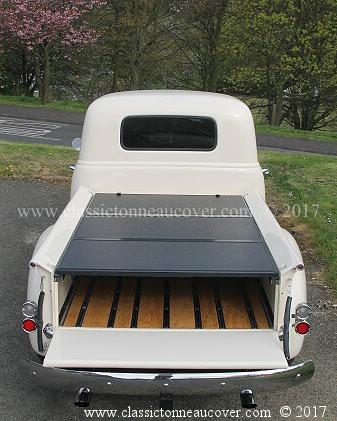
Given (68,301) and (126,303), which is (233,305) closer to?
(126,303)

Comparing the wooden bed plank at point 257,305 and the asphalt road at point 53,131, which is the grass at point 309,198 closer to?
the wooden bed plank at point 257,305

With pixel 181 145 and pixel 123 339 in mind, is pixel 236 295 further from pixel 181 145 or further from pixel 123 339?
pixel 181 145

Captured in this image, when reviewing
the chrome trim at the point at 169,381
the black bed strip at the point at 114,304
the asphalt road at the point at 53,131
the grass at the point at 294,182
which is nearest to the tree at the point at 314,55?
the asphalt road at the point at 53,131

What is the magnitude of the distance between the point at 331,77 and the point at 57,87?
13.0 metres

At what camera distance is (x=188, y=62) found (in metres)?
22.5

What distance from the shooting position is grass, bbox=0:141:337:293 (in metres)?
6.11

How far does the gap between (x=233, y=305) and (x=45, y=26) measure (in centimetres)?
1723

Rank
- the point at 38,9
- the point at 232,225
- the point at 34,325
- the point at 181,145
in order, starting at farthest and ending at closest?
the point at 38,9 < the point at 181,145 < the point at 232,225 < the point at 34,325

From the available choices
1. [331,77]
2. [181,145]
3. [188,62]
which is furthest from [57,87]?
[181,145]

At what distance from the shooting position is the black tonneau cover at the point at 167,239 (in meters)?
3.01

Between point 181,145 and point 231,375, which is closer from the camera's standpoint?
point 231,375

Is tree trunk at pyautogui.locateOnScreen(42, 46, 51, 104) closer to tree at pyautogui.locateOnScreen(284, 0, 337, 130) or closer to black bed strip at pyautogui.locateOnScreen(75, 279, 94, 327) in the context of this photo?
tree at pyautogui.locateOnScreen(284, 0, 337, 130)

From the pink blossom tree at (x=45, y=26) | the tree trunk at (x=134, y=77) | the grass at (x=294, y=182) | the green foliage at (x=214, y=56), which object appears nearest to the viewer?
the grass at (x=294, y=182)

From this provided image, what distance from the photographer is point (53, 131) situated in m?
14.9
